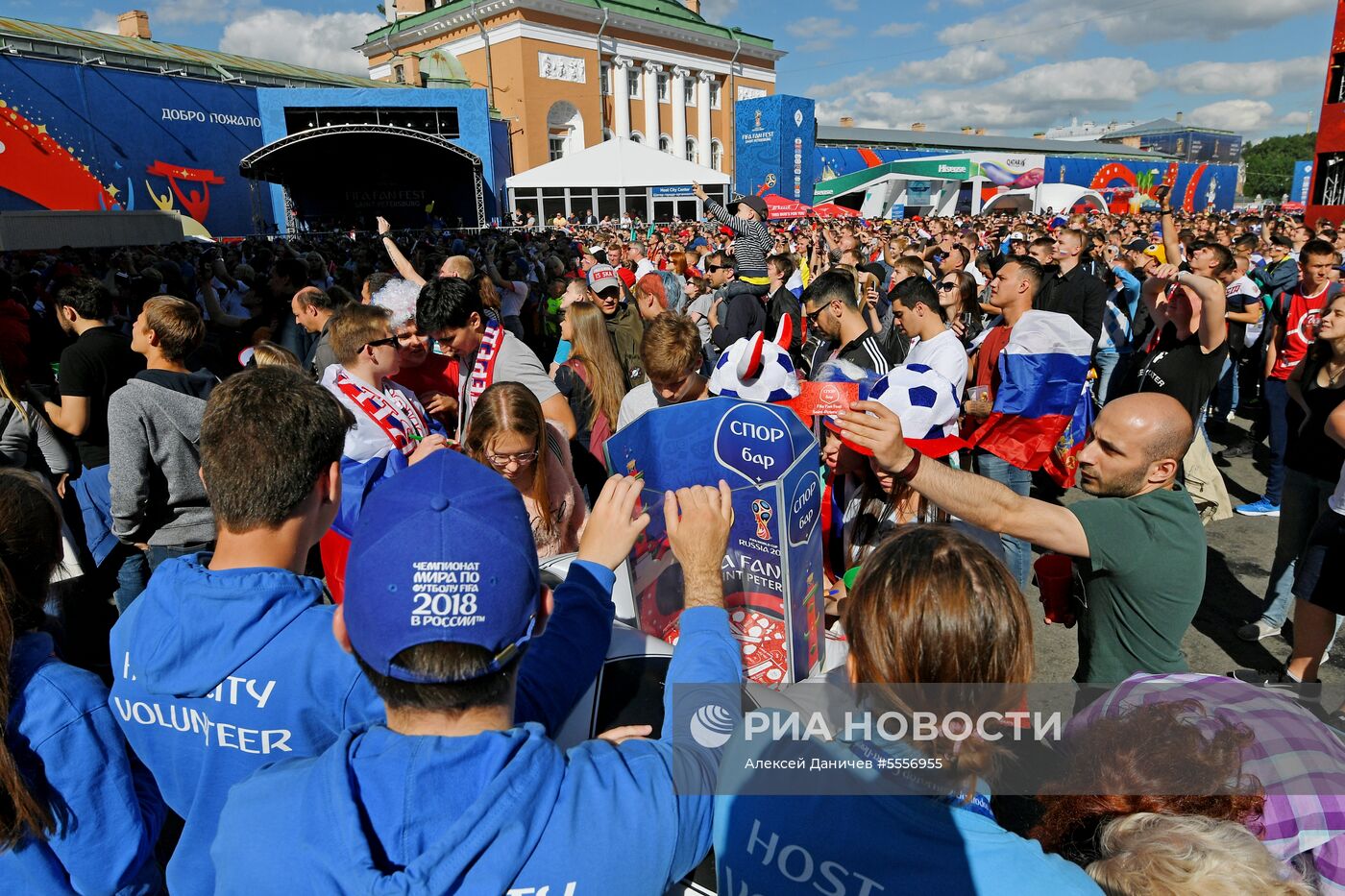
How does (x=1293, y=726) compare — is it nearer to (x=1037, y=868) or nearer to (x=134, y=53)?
(x=1037, y=868)

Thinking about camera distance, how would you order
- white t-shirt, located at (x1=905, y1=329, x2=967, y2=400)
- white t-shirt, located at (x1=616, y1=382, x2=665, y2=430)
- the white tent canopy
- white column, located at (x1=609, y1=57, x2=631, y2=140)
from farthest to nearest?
1. white column, located at (x1=609, y1=57, x2=631, y2=140)
2. the white tent canopy
3. white t-shirt, located at (x1=905, y1=329, x2=967, y2=400)
4. white t-shirt, located at (x1=616, y1=382, x2=665, y2=430)

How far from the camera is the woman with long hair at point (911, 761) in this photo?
1.07 meters

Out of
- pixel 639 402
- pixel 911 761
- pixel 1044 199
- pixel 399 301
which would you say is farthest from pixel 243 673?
pixel 1044 199

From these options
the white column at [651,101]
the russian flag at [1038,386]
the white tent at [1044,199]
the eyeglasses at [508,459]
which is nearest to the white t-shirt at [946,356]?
the russian flag at [1038,386]

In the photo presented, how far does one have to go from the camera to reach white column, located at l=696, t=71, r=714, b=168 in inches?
2149

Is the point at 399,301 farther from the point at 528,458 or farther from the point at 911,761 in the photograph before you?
the point at 911,761

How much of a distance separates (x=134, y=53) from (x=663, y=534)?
33048mm

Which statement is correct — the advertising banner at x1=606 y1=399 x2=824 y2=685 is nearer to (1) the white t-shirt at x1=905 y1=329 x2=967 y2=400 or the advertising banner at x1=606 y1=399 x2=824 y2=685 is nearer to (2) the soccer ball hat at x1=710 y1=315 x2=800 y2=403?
(2) the soccer ball hat at x1=710 y1=315 x2=800 y2=403


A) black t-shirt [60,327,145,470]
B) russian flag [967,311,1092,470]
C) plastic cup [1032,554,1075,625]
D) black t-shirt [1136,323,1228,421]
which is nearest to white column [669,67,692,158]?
black t-shirt [1136,323,1228,421]

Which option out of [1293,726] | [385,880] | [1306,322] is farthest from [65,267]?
[1306,322]

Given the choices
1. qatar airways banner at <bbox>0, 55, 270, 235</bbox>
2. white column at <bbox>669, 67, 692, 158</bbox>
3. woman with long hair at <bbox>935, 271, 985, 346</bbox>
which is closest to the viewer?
woman with long hair at <bbox>935, 271, 985, 346</bbox>

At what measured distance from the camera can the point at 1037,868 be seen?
1.07 m

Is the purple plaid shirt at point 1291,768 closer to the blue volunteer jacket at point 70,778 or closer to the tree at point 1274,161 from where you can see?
Answer: the blue volunteer jacket at point 70,778

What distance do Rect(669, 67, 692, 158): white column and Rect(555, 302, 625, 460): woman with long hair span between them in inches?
2056
